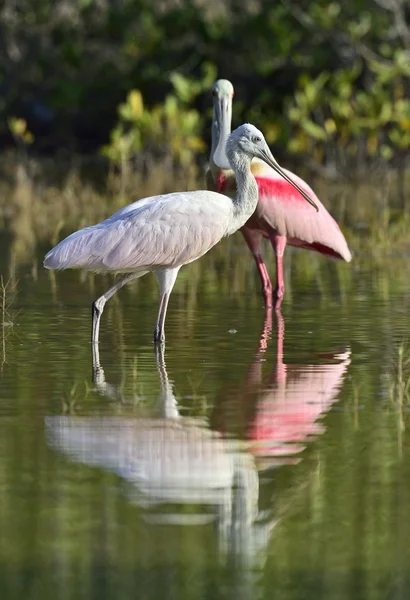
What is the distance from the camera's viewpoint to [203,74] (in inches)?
1139

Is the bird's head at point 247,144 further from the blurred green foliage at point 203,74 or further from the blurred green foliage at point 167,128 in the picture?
the blurred green foliage at point 167,128

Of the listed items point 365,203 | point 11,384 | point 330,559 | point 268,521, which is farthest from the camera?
point 365,203

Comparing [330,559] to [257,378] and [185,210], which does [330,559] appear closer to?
[257,378]

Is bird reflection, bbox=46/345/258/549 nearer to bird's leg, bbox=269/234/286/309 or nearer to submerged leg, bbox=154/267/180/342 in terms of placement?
submerged leg, bbox=154/267/180/342

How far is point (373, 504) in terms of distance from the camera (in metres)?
5.82

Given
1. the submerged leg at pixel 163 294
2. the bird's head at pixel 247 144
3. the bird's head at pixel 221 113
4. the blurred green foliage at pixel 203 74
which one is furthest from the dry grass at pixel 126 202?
the submerged leg at pixel 163 294

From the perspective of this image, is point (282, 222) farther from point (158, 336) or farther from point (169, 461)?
point (169, 461)

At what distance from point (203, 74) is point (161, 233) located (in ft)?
63.4

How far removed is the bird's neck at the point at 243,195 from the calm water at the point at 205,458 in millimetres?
707

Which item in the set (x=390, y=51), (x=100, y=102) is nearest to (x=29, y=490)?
(x=390, y=51)

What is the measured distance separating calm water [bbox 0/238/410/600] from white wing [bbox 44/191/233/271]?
1.63 ft

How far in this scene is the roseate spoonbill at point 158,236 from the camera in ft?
31.8

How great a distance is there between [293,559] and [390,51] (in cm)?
2066

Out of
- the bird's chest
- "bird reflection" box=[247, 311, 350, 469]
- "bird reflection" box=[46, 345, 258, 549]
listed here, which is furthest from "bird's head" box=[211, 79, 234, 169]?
"bird reflection" box=[46, 345, 258, 549]
